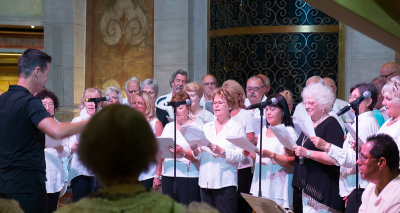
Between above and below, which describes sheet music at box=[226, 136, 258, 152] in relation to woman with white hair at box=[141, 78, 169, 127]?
below

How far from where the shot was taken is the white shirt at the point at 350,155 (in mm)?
5328

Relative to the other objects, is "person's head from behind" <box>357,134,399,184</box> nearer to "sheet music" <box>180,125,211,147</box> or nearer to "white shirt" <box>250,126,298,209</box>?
"white shirt" <box>250,126,298,209</box>

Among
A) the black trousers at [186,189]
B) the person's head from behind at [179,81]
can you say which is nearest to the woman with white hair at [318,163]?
the black trousers at [186,189]

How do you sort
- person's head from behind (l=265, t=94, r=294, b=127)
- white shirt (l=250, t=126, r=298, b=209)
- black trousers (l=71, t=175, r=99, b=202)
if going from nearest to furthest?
white shirt (l=250, t=126, r=298, b=209) → person's head from behind (l=265, t=94, r=294, b=127) → black trousers (l=71, t=175, r=99, b=202)

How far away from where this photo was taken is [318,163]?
5582mm

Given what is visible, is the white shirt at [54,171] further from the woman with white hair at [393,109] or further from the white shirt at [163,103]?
the woman with white hair at [393,109]

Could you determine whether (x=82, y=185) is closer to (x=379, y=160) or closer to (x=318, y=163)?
(x=318, y=163)

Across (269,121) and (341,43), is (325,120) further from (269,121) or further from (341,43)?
(341,43)

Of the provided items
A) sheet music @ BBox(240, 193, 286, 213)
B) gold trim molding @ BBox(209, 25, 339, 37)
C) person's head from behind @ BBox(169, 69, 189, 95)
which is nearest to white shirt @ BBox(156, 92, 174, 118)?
person's head from behind @ BBox(169, 69, 189, 95)

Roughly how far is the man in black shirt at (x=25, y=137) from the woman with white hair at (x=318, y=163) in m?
2.22

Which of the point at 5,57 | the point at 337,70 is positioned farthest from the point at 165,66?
the point at 5,57

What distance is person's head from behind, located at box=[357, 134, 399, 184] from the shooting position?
4.28 m

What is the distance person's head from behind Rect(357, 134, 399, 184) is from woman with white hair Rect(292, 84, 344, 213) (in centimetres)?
112

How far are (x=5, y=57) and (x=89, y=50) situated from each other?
2288 millimetres
